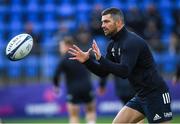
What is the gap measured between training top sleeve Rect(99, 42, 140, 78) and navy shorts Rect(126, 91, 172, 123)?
0.68m

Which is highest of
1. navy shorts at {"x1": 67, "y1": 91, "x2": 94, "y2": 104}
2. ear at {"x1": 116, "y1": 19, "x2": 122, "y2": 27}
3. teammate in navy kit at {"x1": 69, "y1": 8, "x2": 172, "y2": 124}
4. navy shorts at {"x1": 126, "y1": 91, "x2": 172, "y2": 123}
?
ear at {"x1": 116, "y1": 19, "x2": 122, "y2": 27}

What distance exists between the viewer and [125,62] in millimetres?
8594

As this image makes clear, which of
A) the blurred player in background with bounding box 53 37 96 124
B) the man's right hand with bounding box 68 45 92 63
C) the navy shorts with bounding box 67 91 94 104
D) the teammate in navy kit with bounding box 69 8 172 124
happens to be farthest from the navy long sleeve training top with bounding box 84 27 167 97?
the navy shorts with bounding box 67 91 94 104

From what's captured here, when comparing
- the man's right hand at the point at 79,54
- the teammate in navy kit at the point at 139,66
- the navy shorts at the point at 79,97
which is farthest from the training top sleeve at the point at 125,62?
the navy shorts at the point at 79,97

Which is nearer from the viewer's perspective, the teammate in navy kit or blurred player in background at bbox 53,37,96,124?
the teammate in navy kit

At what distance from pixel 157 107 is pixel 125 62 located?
36.0 inches

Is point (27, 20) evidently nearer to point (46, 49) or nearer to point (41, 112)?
point (46, 49)

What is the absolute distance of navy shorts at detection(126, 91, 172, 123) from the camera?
8914mm

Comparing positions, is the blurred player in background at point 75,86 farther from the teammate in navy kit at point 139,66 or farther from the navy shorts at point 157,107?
the navy shorts at point 157,107

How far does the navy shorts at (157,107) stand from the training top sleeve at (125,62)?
0.68 m

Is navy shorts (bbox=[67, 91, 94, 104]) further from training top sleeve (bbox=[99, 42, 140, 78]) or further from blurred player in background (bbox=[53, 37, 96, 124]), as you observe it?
training top sleeve (bbox=[99, 42, 140, 78])

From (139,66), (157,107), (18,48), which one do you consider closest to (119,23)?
(139,66)

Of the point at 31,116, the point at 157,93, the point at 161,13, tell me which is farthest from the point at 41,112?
the point at 157,93

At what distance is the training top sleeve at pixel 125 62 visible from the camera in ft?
27.9
